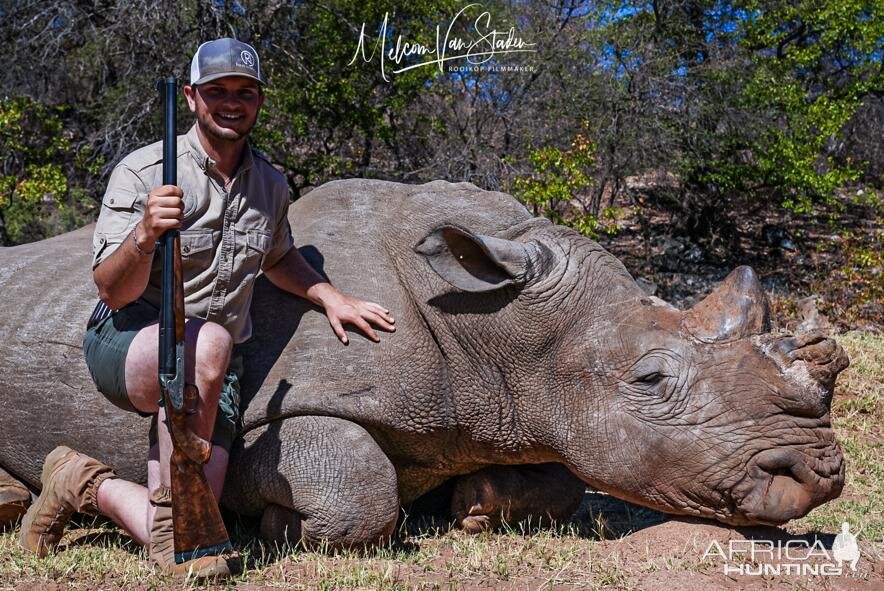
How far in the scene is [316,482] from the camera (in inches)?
175

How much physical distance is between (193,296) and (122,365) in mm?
434

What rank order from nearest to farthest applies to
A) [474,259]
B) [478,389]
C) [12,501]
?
[474,259] → [478,389] → [12,501]

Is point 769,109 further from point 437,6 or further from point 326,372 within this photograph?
point 326,372

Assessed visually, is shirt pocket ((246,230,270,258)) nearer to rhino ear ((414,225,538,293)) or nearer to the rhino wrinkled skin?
the rhino wrinkled skin

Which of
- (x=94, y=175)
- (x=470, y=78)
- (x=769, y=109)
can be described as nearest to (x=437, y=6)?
(x=470, y=78)

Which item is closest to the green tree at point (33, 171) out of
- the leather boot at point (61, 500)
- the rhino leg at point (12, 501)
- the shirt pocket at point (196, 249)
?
the rhino leg at point (12, 501)

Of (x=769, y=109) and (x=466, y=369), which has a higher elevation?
(x=769, y=109)

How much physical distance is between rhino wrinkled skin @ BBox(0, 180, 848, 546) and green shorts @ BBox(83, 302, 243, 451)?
0.50 ft

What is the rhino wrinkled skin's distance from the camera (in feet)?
14.0

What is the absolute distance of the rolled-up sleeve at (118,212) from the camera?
4047 millimetres

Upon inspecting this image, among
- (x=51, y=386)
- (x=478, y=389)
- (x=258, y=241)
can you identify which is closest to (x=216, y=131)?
(x=258, y=241)

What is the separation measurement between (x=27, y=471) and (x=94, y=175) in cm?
817

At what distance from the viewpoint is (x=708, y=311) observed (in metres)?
4.48

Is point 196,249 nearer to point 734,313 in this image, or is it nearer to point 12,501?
point 12,501
